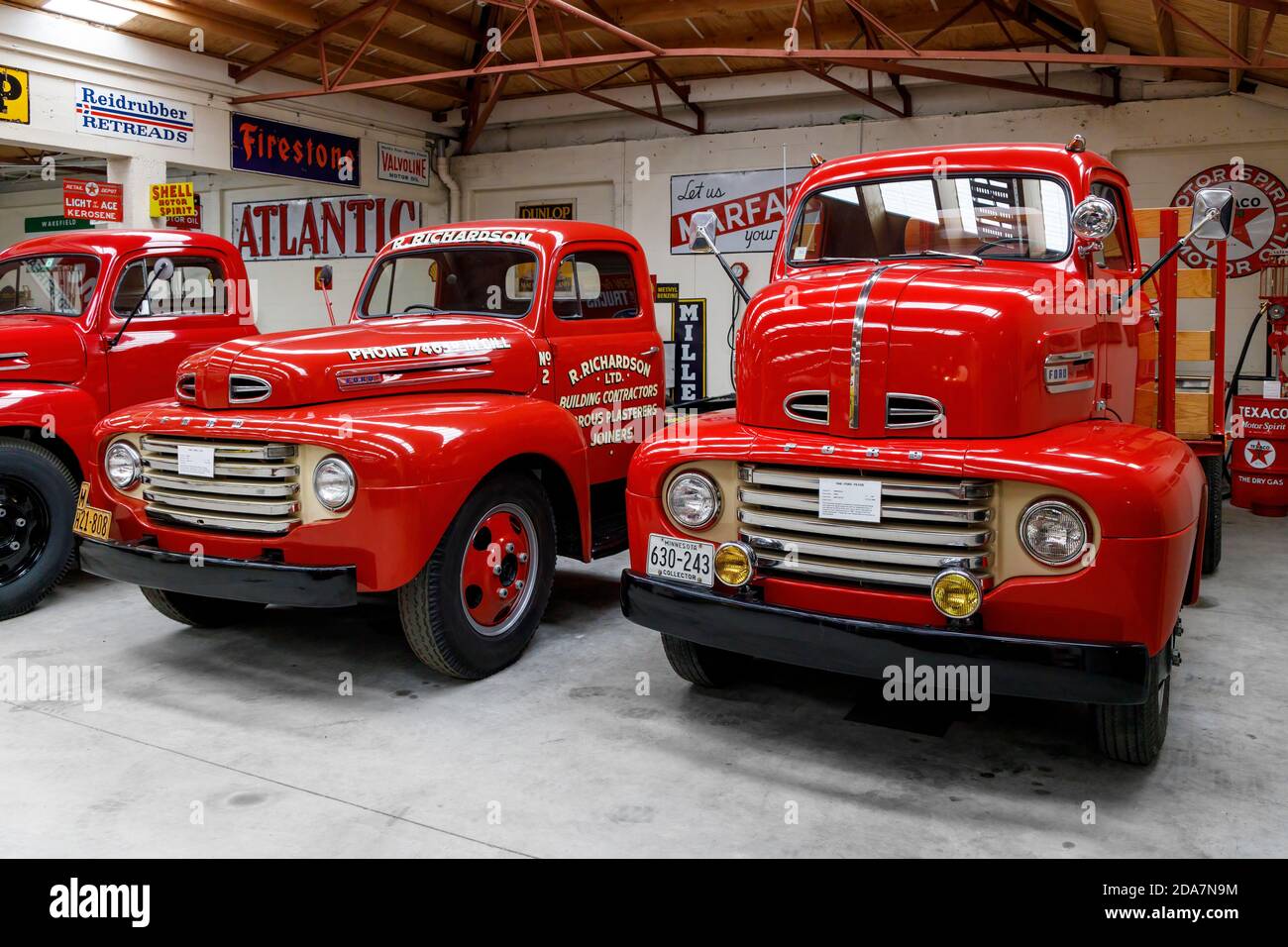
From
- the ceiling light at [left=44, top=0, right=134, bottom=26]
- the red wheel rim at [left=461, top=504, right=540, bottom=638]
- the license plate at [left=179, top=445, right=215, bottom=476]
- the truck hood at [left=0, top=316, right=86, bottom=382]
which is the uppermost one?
the ceiling light at [left=44, top=0, right=134, bottom=26]

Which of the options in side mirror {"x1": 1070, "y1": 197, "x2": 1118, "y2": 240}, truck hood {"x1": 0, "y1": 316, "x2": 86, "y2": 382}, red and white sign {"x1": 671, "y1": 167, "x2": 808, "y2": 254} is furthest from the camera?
red and white sign {"x1": 671, "y1": 167, "x2": 808, "y2": 254}

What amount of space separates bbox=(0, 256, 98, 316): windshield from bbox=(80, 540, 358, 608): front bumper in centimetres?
200

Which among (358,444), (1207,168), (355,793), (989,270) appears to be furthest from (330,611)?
(1207,168)

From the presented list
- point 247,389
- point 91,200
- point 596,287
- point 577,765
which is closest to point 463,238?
point 596,287

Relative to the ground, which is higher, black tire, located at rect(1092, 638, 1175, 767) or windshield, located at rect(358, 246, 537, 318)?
windshield, located at rect(358, 246, 537, 318)

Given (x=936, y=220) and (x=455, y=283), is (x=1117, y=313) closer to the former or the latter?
(x=936, y=220)

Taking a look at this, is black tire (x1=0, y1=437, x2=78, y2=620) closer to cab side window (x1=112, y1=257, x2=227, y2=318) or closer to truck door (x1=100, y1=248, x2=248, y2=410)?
truck door (x1=100, y1=248, x2=248, y2=410)

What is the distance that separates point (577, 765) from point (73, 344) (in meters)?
3.73

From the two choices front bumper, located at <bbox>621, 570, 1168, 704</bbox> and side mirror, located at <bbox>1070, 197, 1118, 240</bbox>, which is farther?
side mirror, located at <bbox>1070, 197, 1118, 240</bbox>

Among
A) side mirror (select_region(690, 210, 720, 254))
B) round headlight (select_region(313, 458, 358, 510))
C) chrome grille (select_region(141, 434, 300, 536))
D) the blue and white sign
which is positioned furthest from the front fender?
the blue and white sign

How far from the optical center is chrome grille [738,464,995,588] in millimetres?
2898

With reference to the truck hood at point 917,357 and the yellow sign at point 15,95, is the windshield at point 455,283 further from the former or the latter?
the yellow sign at point 15,95

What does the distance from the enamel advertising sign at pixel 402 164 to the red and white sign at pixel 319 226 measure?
3.31 feet

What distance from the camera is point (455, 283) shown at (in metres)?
5.00
